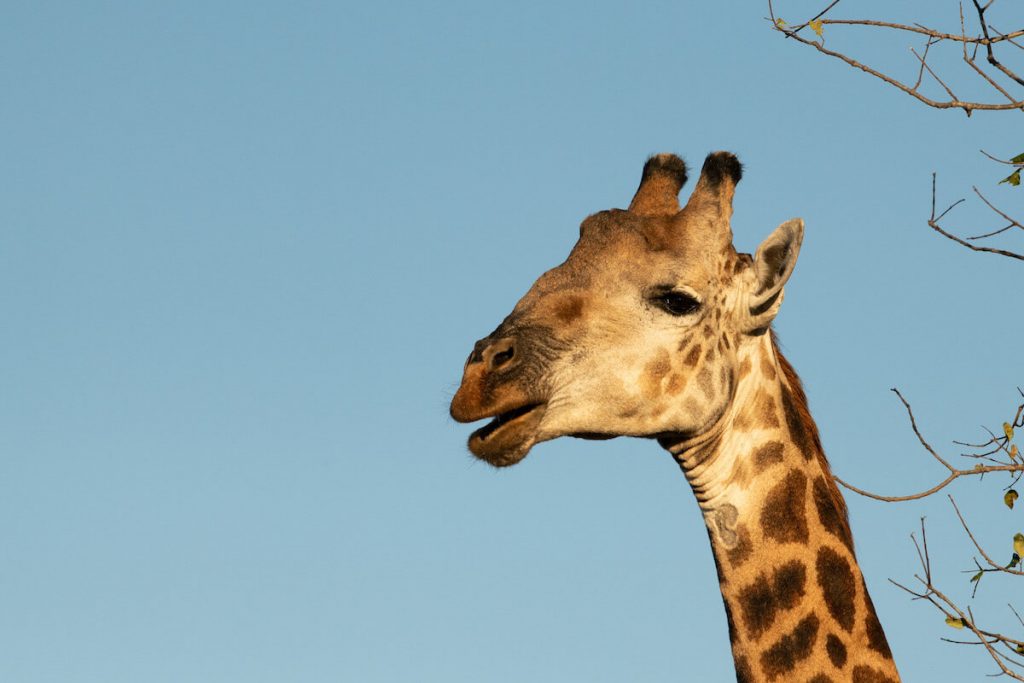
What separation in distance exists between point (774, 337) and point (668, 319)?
0.89 m

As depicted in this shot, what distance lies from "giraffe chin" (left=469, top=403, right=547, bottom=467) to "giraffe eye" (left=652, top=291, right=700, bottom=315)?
0.94 metres

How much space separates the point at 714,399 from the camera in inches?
316

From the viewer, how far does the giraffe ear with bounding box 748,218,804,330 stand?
8.04 metres


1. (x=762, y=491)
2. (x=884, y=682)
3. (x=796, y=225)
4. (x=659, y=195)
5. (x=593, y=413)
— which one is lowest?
(x=884, y=682)

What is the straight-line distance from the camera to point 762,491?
7895 millimetres

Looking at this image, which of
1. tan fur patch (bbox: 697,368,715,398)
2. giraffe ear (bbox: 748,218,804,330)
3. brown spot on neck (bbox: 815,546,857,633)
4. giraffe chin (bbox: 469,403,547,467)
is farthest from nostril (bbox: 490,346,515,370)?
brown spot on neck (bbox: 815,546,857,633)

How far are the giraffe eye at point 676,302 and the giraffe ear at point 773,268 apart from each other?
0.35m

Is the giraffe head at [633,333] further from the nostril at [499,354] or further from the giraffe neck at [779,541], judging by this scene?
the giraffe neck at [779,541]

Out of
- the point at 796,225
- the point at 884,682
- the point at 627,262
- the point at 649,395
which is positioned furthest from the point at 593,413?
the point at 884,682

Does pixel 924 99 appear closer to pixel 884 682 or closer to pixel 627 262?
pixel 627 262

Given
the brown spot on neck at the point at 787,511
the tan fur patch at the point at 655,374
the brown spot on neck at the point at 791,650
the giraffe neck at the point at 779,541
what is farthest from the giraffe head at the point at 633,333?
the brown spot on neck at the point at 791,650

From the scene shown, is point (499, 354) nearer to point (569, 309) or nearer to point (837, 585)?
point (569, 309)

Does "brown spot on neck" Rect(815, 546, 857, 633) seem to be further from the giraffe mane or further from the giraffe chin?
the giraffe chin

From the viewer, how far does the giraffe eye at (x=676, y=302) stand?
323 inches
